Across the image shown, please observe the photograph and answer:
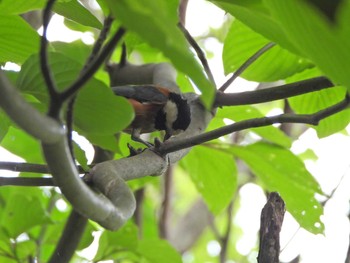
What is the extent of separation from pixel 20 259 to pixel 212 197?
1.91 ft

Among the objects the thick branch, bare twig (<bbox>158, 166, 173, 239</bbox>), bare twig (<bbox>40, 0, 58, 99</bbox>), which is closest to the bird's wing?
bare twig (<bbox>158, 166, 173, 239</bbox>)

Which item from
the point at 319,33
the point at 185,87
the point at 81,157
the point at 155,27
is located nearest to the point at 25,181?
the point at 81,157

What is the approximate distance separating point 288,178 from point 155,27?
129 centimetres

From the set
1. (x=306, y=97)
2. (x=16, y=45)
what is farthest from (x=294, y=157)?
(x=16, y=45)

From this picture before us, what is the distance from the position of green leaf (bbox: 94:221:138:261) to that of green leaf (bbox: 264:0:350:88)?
1.29 m

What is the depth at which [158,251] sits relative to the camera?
191 cm

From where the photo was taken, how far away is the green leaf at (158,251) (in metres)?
1.89

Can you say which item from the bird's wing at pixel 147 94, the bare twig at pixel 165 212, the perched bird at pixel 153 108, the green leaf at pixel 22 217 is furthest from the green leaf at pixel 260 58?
the bare twig at pixel 165 212

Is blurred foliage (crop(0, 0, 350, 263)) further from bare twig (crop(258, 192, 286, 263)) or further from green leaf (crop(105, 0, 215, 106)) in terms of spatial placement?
bare twig (crop(258, 192, 286, 263))

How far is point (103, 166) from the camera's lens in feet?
3.12

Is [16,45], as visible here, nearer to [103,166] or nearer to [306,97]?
[103,166]

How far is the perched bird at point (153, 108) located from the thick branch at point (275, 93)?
70cm

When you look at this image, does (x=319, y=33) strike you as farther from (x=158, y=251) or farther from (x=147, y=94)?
(x=147, y=94)

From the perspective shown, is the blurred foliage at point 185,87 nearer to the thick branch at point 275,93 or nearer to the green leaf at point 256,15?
the green leaf at point 256,15
